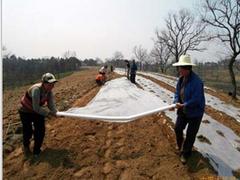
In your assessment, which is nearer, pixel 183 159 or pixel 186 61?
pixel 186 61

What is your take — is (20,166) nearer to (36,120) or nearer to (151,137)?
(36,120)

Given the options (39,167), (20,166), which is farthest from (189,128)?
(20,166)

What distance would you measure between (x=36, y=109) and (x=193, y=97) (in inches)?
A: 105

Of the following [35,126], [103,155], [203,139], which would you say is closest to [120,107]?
[203,139]

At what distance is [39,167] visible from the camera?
468 centimetres

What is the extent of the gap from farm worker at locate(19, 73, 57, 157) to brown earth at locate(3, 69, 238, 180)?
0.35 m

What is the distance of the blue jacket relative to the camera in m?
4.39

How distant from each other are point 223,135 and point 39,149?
14.0 ft

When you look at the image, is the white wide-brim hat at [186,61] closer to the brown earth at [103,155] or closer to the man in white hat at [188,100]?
the man in white hat at [188,100]

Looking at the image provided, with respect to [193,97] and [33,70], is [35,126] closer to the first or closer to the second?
[193,97]

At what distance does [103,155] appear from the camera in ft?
16.6

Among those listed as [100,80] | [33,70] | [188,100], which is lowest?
[33,70]

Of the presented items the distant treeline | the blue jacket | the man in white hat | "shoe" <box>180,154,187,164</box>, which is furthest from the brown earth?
the distant treeline

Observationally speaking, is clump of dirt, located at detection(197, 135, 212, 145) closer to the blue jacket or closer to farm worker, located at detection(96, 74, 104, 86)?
the blue jacket
